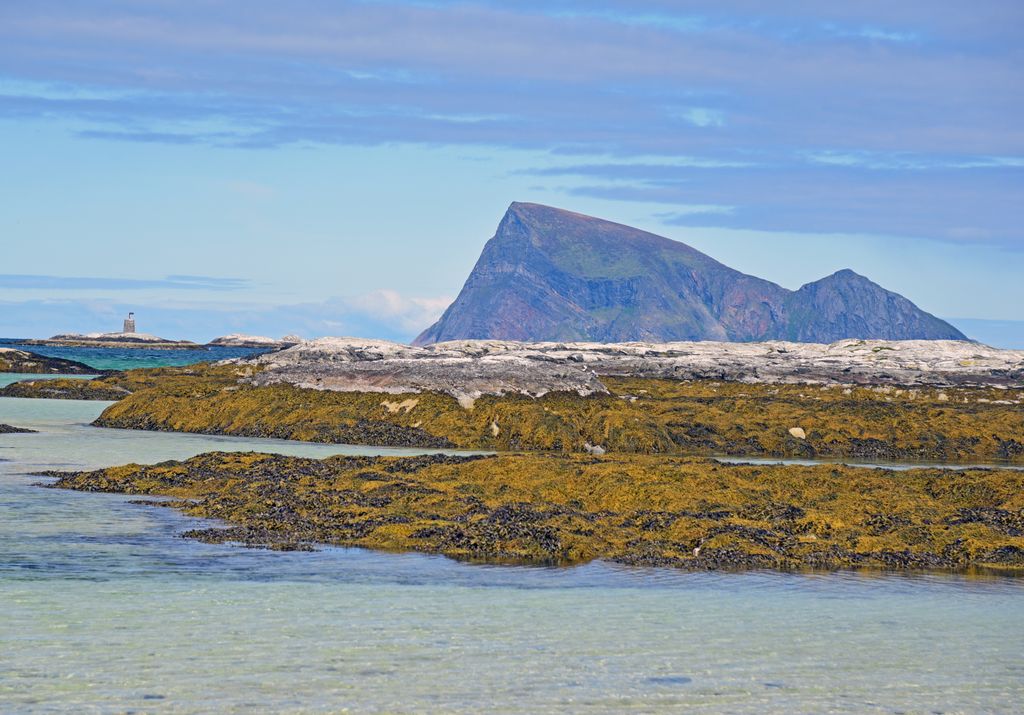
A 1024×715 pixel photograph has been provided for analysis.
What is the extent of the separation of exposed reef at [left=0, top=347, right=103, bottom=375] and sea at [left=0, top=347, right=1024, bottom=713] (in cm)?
8534

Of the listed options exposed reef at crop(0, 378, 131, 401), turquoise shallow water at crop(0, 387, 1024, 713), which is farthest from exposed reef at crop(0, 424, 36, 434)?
exposed reef at crop(0, 378, 131, 401)

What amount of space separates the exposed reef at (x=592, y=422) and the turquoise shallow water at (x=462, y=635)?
70.1 feet

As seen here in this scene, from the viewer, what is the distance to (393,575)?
19297 mm

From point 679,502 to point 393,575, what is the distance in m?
7.87

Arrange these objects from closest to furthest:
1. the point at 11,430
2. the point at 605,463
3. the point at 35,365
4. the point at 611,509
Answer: the point at 611,509 < the point at 605,463 < the point at 11,430 < the point at 35,365

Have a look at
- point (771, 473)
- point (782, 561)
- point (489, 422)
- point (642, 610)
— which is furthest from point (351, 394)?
point (642, 610)

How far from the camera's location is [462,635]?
15.1 meters

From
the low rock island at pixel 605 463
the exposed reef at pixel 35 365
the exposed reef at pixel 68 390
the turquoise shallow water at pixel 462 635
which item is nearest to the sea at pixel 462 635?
the turquoise shallow water at pixel 462 635

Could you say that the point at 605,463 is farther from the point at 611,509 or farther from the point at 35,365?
the point at 35,365

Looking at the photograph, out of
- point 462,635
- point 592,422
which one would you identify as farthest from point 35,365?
point 462,635

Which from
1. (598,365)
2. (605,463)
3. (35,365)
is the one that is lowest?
(605,463)

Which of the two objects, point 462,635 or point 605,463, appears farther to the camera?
point 605,463

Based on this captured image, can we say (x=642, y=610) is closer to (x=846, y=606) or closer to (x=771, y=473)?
(x=846, y=606)

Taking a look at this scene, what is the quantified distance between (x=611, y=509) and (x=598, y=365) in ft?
213
